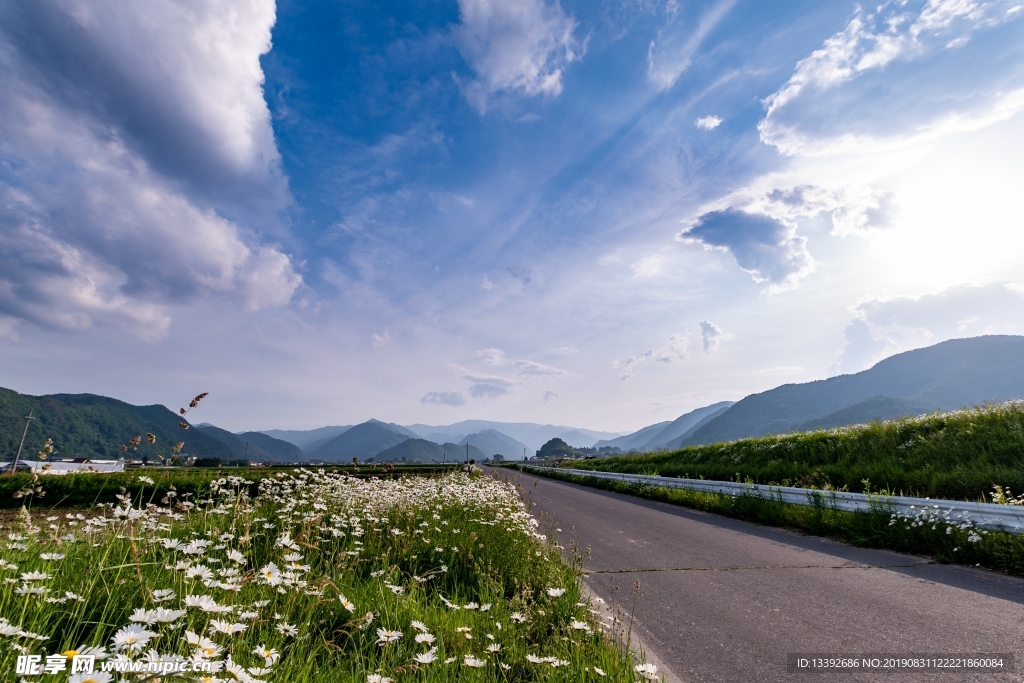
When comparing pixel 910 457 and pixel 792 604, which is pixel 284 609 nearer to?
pixel 792 604

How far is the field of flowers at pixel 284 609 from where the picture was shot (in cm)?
220

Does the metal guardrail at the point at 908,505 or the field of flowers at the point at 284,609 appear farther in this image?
the metal guardrail at the point at 908,505

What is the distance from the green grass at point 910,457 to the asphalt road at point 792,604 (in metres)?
4.45

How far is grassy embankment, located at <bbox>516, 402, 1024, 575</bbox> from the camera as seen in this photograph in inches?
302

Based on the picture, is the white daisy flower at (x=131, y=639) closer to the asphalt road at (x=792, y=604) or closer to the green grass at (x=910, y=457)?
the asphalt road at (x=792, y=604)

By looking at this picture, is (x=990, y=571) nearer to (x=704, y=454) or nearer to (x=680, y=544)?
(x=680, y=544)

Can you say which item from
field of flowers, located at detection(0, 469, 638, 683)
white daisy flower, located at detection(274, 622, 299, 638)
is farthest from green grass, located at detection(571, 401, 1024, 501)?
white daisy flower, located at detection(274, 622, 299, 638)

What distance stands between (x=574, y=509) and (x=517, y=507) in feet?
20.9

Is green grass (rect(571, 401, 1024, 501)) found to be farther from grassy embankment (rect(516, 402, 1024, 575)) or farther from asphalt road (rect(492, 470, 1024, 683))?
asphalt road (rect(492, 470, 1024, 683))

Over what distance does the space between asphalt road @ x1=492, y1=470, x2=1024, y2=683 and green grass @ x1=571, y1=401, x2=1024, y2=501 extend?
4448 mm

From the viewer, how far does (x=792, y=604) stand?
5391 mm

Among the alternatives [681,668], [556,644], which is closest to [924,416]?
[681,668]

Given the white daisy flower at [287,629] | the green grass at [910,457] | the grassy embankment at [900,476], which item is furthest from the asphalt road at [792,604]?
the green grass at [910,457]

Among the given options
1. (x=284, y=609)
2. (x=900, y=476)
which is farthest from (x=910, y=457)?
(x=284, y=609)
